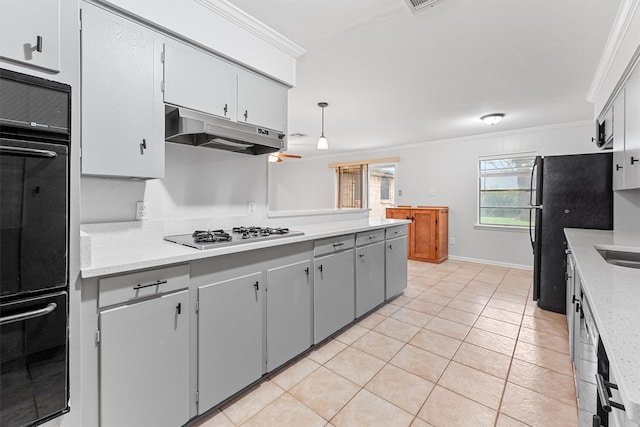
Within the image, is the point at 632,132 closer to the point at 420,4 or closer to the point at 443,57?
the point at 443,57

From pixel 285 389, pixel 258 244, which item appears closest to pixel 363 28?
pixel 258 244

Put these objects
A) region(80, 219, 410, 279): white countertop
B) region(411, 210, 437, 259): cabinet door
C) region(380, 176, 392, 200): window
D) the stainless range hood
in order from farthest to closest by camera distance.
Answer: region(380, 176, 392, 200): window < region(411, 210, 437, 259): cabinet door < the stainless range hood < region(80, 219, 410, 279): white countertop

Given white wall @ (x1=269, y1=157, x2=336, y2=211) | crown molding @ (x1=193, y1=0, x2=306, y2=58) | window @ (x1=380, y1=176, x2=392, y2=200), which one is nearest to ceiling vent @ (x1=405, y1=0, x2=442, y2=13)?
crown molding @ (x1=193, y1=0, x2=306, y2=58)

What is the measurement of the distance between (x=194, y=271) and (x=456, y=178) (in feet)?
17.4

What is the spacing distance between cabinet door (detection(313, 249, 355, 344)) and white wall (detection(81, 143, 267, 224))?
0.79m

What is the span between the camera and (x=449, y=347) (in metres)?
2.38

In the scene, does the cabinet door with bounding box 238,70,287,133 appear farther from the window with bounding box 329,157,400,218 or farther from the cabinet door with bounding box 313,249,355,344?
the window with bounding box 329,157,400,218

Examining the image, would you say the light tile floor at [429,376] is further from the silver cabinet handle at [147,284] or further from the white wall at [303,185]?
the white wall at [303,185]

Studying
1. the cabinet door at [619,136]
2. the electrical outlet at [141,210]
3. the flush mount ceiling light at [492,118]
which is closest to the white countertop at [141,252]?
the electrical outlet at [141,210]

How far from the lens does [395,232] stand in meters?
3.29

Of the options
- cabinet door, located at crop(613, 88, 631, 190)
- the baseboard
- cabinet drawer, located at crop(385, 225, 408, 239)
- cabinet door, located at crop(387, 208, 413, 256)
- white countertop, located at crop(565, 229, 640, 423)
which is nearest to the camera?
white countertop, located at crop(565, 229, 640, 423)

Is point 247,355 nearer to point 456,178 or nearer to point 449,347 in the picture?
point 449,347

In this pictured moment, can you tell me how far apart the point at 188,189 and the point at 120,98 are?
762 millimetres

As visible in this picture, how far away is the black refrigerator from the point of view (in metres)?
2.87
